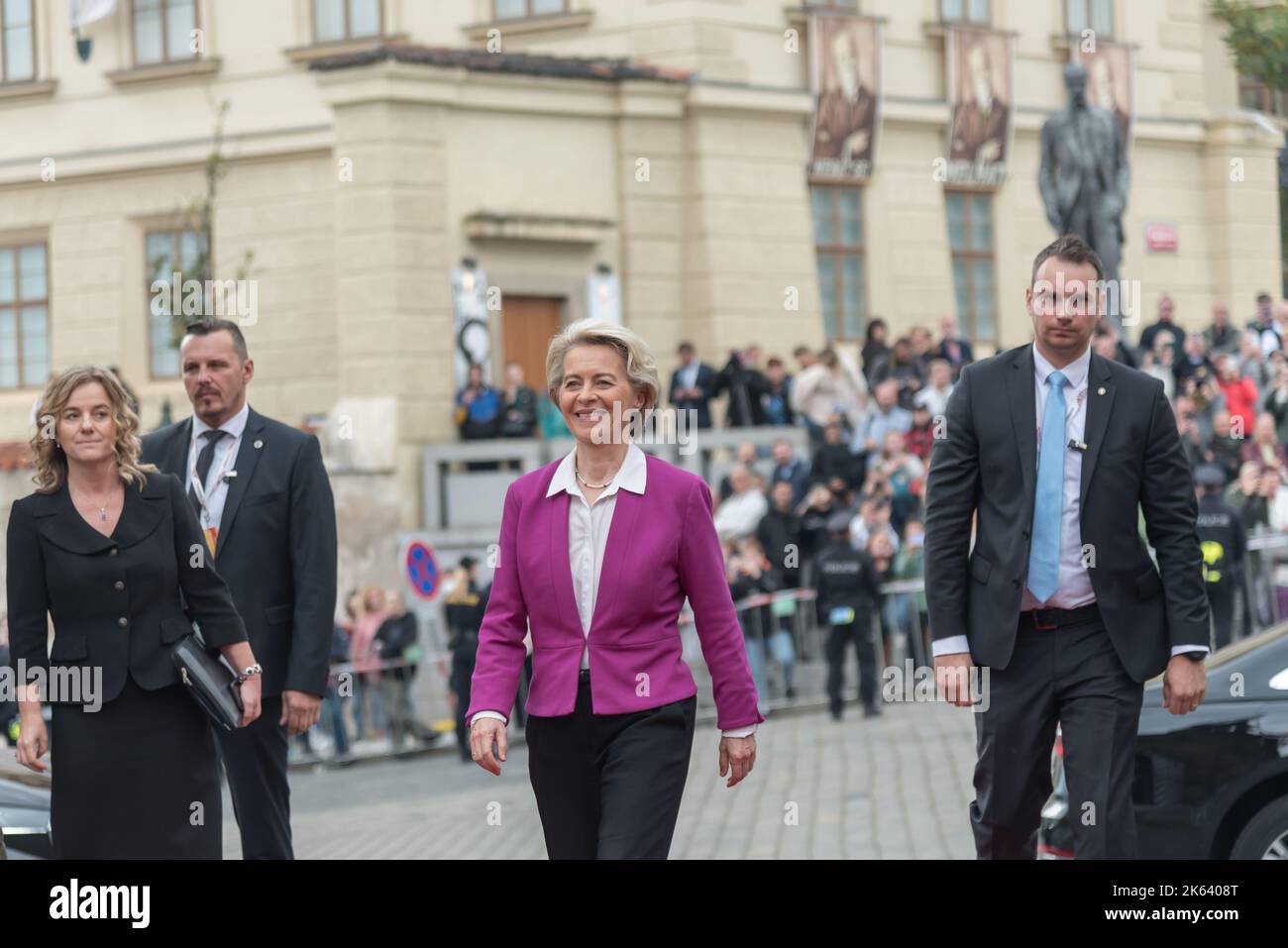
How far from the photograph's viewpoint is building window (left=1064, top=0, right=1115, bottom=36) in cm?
3591

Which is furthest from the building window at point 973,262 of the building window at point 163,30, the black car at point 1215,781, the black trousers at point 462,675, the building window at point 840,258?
the black car at point 1215,781

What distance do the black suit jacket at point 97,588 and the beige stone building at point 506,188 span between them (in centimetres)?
2062

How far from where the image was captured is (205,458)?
8430 millimetres

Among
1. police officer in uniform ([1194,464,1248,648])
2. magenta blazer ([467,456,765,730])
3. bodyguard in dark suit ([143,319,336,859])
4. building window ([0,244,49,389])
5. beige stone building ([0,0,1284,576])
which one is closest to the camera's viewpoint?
magenta blazer ([467,456,765,730])

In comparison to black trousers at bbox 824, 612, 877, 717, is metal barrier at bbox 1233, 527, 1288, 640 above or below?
above

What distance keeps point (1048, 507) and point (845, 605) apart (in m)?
13.1

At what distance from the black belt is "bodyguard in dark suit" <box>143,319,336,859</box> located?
2363 millimetres

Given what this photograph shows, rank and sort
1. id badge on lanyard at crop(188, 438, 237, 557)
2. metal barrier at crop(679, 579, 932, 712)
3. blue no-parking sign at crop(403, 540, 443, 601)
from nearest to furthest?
1. id badge on lanyard at crop(188, 438, 237, 557)
2. metal barrier at crop(679, 579, 932, 712)
3. blue no-parking sign at crop(403, 540, 443, 601)

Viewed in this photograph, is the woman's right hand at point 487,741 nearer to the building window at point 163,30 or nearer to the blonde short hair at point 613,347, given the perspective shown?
the blonde short hair at point 613,347

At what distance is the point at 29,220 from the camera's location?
115 feet

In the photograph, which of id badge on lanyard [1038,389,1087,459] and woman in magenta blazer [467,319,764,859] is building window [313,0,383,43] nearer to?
id badge on lanyard [1038,389,1087,459]

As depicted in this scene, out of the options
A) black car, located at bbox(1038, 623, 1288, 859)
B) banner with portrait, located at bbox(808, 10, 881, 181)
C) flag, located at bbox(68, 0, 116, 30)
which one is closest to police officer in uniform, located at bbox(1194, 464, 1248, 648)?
black car, located at bbox(1038, 623, 1288, 859)

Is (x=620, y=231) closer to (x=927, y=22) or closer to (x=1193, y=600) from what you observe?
(x=927, y=22)
